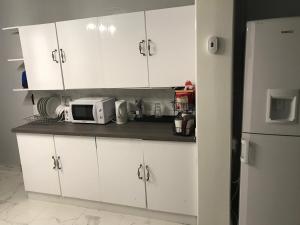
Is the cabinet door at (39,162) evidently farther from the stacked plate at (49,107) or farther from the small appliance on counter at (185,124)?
the small appliance on counter at (185,124)

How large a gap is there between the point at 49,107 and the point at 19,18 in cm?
116

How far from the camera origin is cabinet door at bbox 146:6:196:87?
6.95 ft

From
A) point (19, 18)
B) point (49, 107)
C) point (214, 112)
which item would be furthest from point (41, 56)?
point (214, 112)

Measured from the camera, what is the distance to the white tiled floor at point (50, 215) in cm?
238

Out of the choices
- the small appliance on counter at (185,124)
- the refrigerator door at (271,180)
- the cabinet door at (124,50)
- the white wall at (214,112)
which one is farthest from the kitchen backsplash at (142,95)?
the refrigerator door at (271,180)

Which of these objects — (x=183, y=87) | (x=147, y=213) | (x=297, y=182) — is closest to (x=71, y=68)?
(x=183, y=87)

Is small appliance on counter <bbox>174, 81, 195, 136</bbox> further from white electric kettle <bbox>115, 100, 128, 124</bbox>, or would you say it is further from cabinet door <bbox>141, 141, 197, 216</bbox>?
white electric kettle <bbox>115, 100, 128, 124</bbox>

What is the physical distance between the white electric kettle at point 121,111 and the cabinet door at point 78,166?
0.34 metres

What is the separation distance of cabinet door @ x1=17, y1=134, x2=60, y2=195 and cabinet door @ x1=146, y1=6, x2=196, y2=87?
131 centimetres

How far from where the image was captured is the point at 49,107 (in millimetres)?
3025

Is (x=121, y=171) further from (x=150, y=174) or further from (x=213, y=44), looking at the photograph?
(x=213, y=44)

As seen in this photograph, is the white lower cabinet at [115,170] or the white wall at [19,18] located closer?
the white lower cabinet at [115,170]

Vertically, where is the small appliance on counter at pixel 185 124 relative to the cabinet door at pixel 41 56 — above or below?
below

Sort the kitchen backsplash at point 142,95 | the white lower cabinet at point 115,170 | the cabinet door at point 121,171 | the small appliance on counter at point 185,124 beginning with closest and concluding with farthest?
the small appliance on counter at point 185,124 < the white lower cabinet at point 115,170 < the cabinet door at point 121,171 < the kitchen backsplash at point 142,95
